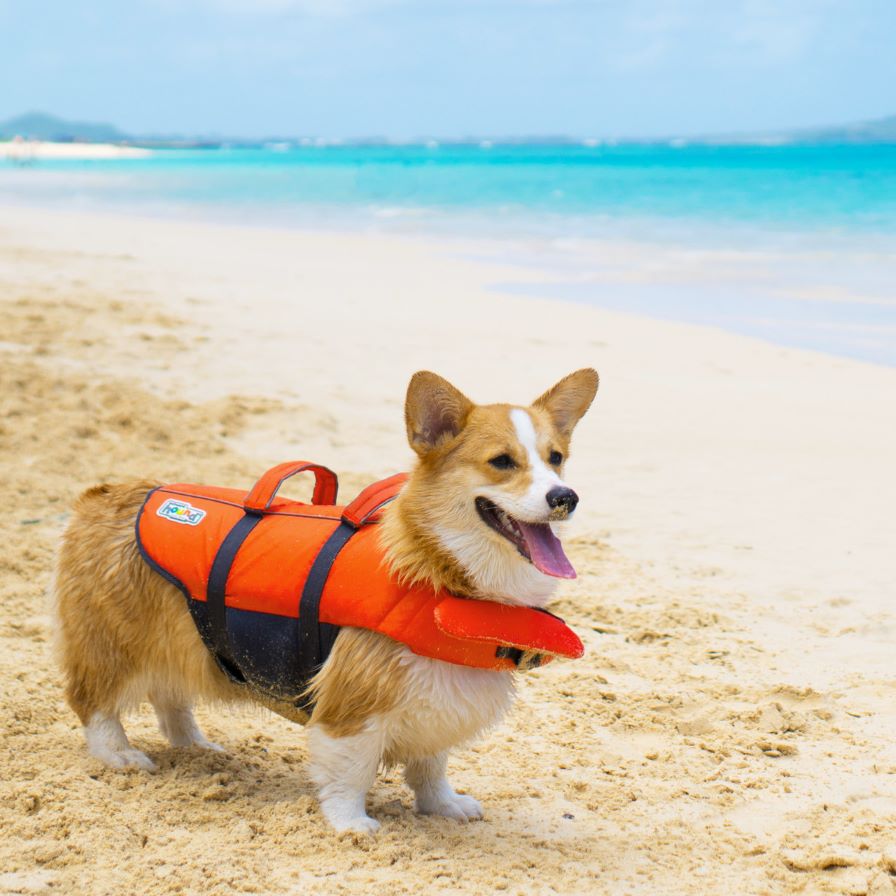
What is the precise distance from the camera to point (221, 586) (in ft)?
10.6

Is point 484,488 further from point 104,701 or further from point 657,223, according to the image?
point 657,223

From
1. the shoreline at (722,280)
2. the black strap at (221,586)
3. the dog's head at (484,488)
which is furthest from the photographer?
the shoreline at (722,280)

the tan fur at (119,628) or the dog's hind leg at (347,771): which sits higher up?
the tan fur at (119,628)

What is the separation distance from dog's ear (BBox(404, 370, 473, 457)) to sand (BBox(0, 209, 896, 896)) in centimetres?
114

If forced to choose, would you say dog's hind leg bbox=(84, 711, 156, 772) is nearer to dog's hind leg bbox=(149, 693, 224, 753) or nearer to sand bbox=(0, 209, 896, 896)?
sand bbox=(0, 209, 896, 896)

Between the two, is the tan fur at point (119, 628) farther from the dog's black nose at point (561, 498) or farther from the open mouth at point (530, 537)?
the dog's black nose at point (561, 498)

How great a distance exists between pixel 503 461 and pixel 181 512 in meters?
1.06

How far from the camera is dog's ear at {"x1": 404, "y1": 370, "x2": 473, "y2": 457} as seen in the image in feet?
10.0

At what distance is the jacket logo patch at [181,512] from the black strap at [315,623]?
45 centimetres

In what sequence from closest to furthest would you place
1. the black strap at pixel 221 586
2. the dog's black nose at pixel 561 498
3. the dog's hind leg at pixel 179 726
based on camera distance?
the dog's black nose at pixel 561 498 → the black strap at pixel 221 586 → the dog's hind leg at pixel 179 726

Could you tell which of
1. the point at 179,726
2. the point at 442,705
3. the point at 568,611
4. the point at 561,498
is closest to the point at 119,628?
the point at 179,726

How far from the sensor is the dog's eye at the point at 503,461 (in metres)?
3.05

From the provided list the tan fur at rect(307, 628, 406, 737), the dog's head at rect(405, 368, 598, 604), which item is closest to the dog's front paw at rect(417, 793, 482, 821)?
the tan fur at rect(307, 628, 406, 737)

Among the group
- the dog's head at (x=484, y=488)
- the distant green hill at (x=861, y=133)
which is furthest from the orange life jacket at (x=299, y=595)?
the distant green hill at (x=861, y=133)
